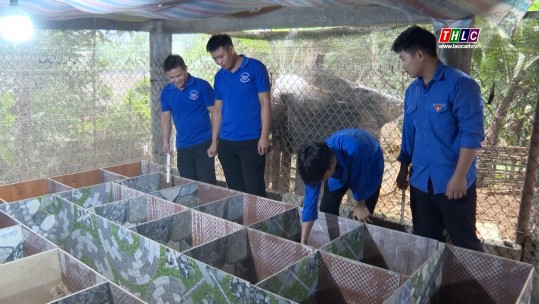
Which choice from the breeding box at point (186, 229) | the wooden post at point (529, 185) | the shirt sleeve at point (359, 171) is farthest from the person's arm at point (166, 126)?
the wooden post at point (529, 185)

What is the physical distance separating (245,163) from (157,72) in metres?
1.42

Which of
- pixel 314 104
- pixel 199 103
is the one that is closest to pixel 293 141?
pixel 314 104

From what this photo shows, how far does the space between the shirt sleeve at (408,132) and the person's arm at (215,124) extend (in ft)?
4.61

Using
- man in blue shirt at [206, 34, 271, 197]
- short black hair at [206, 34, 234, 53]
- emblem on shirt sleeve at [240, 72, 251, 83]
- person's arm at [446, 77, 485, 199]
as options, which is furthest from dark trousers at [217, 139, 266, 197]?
person's arm at [446, 77, 485, 199]

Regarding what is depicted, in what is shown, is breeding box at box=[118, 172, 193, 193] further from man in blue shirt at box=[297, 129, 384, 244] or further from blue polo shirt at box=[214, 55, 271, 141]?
man in blue shirt at box=[297, 129, 384, 244]

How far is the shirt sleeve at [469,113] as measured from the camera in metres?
1.96

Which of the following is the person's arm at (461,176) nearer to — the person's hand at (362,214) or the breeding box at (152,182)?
the person's hand at (362,214)

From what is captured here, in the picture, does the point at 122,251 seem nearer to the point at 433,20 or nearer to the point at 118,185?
Answer: the point at 118,185

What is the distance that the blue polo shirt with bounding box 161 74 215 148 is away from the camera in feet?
10.8

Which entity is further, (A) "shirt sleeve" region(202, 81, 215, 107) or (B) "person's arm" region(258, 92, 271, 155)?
(A) "shirt sleeve" region(202, 81, 215, 107)

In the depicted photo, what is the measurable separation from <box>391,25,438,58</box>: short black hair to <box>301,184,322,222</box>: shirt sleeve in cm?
80

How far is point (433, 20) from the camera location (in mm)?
2357

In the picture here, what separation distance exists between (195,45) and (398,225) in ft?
9.42

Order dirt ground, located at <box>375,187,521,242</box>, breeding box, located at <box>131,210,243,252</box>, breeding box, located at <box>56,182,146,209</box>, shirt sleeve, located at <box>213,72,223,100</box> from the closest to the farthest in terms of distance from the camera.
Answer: breeding box, located at <box>131,210,243,252</box>, breeding box, located at <box>56,182,146,209</box>, shirt sleeve, located at <box>213,72,223,100</box>, dirt ground, located at <box>375,187,521,242</box>
